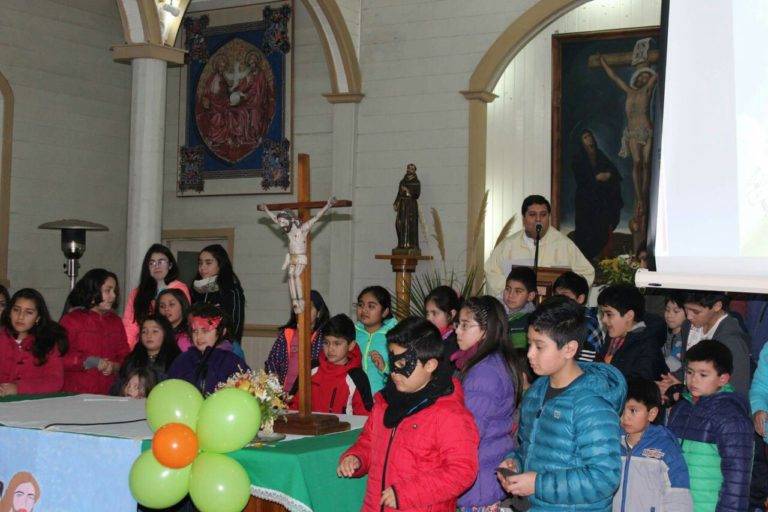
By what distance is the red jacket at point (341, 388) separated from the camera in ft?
17.4

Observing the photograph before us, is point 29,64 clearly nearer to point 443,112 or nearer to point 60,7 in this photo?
point 60,7

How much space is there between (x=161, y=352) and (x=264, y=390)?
6.57 ft

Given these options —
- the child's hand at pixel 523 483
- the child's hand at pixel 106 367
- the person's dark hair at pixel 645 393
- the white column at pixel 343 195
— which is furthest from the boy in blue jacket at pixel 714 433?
the white column at pixel 343 195

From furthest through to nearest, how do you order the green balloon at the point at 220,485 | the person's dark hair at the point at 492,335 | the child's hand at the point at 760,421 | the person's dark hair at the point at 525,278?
the person's dark hair at the point at 525,278
the child's hand at the point at 760,421
the person's dark hair at the point at 492,335
the green balloon at the point at 220,485

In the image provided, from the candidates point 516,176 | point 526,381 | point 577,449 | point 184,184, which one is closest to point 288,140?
point 184,184

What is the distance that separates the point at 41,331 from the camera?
5875 mm

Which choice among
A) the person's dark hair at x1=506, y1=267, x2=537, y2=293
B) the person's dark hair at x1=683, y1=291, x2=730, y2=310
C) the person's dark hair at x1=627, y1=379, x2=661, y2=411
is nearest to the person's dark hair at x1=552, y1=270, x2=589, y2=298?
the person's dark hair at x1=506, y1=267, x2=537, y2=293

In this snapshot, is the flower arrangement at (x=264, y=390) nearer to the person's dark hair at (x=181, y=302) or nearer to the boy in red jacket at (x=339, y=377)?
the boy in red jacket at (x=339, y=377)

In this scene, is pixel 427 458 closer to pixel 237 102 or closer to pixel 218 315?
pixel 218 315

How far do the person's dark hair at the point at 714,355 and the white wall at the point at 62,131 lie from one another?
801 centimetres

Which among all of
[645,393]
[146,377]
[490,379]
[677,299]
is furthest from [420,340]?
[146,377]

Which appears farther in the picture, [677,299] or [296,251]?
[677,299]

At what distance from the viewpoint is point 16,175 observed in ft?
35.0

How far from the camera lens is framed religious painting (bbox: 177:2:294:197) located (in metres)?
11.2
